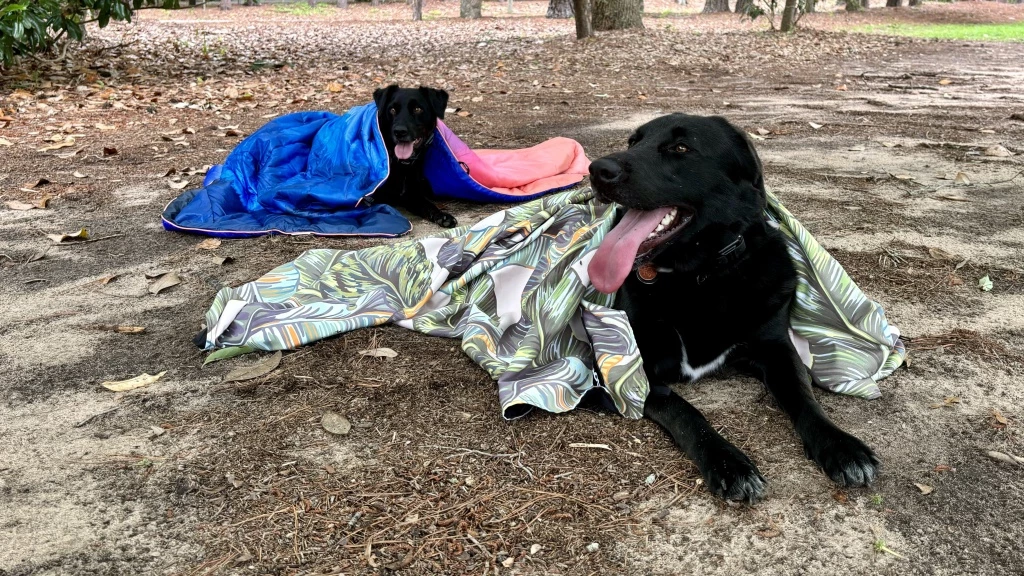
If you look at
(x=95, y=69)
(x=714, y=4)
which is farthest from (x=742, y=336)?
(x=714, y=4)

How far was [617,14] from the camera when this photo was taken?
14414 mm

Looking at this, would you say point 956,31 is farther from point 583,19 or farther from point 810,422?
point 810,422

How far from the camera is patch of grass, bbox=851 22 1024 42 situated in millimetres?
19500

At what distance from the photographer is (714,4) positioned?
92.1 feet

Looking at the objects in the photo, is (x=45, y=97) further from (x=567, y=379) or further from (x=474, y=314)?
(x=567, y=379)

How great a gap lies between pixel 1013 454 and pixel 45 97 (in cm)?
1003

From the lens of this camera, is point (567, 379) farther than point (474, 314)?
No

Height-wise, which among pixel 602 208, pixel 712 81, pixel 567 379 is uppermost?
pixel 712 81

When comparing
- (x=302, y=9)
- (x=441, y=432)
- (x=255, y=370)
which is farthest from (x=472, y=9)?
(x=441, y=432)

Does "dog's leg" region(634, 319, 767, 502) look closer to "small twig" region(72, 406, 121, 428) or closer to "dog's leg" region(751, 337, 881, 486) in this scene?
"dog's leg" region(751, 337, 881, 486)

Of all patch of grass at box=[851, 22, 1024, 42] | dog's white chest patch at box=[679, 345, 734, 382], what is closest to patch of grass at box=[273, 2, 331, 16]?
patch of grass at box=[851, 22, 1024, 42]

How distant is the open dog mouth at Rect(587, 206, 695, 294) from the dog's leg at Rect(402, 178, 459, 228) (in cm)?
269

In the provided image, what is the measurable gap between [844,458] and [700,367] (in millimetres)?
670

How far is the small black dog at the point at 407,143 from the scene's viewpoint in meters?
5.45
